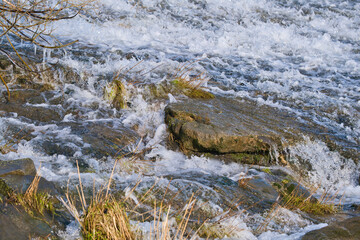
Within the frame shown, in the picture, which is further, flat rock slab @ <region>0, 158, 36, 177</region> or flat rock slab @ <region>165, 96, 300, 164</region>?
flat rock slab @ <region>165, 96, 300, 164</region>

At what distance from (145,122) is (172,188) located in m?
1.99

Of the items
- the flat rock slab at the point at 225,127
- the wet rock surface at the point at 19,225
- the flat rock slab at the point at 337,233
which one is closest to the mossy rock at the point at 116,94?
the flat rock slab at the point at 225,127

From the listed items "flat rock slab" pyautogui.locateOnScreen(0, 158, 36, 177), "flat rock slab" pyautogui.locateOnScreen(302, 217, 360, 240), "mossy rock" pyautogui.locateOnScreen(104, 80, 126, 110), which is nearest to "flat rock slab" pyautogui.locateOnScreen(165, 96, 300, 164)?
"mossy rock" pyautogui.locateOnScreen(104, 80, 126, 110)

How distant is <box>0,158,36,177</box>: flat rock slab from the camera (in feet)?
9.41

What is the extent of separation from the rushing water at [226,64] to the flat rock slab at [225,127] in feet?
0.80

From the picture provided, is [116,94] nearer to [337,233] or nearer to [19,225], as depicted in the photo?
[19,225]

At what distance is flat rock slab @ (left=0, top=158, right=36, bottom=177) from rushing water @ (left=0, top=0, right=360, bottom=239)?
0.47 m

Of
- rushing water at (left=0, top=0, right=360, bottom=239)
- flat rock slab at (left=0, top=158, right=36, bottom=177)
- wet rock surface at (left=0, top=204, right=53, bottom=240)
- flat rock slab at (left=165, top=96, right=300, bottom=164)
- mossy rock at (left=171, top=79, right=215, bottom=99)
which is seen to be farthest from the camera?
mossy rock at (left=171, top=79, right=215, bottom=99)

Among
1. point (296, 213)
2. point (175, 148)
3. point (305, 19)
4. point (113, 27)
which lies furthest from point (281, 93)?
point (305, 19)

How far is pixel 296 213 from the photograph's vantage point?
3811mm

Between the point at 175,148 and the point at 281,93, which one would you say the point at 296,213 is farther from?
the point at 281,93

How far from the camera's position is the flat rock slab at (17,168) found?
9.41 ft

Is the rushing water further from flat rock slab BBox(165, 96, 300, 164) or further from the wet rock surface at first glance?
the wet rock surface

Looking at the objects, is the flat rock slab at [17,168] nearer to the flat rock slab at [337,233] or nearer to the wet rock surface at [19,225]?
the wet rock surface at [19,225]
